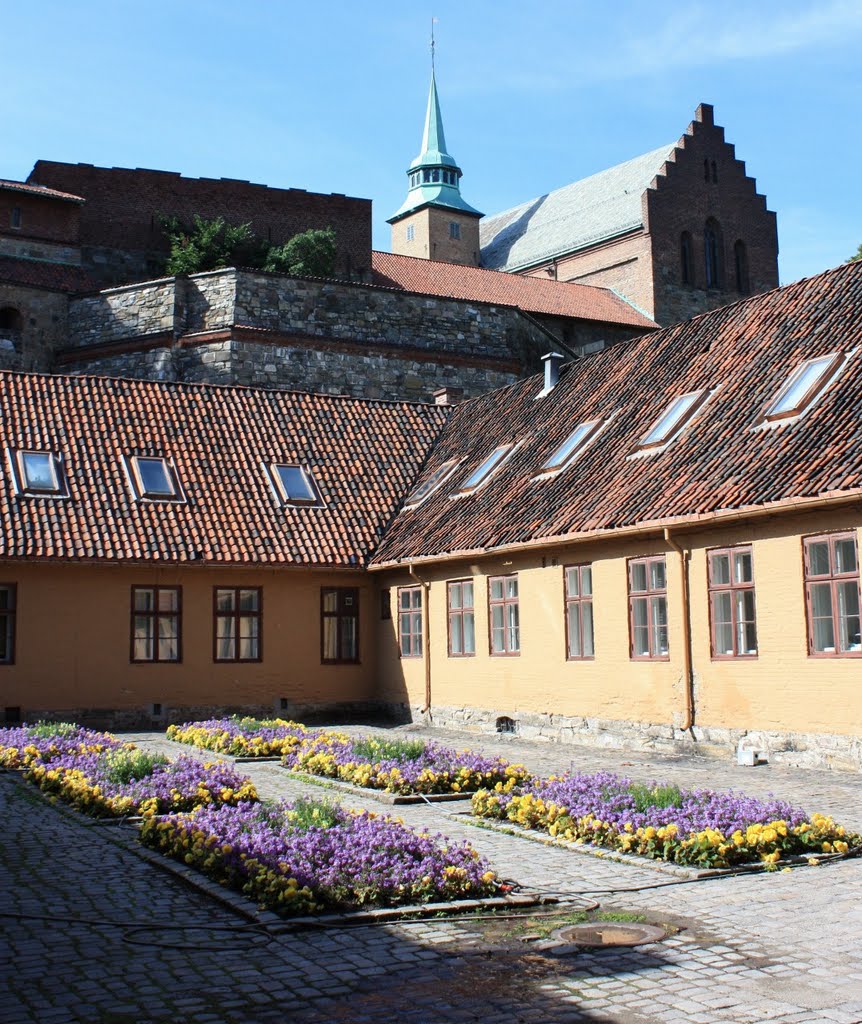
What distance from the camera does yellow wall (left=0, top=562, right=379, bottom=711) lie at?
70.3ft

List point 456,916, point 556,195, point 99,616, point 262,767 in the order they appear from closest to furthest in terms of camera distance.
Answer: point 456,916
point 262,767
point 99,616
point 556,195

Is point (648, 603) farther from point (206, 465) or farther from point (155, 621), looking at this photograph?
point (206, 465)

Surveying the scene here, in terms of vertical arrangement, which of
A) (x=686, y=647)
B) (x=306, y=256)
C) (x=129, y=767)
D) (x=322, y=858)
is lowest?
(x=322, y=858)

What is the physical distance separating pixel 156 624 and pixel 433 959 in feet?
54.9

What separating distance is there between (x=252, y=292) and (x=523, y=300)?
19.0 meters

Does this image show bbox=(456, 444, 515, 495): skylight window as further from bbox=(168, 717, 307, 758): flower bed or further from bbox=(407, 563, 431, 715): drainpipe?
bbox=(168, 717, 307, 758): flower bed

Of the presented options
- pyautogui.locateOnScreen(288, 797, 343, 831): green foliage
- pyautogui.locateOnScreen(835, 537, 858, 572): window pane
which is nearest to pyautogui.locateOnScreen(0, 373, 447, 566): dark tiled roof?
pyautogui.locateOnScreen(835, 537, 858, 572): window pane

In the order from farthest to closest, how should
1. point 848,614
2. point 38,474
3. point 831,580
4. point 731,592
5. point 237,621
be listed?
point 237,621 → point 38,474 → point 731,592 → point 831,580 → point 848,614

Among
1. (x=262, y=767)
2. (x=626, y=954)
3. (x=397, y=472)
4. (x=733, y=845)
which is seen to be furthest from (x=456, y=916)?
(x=397, y=472)

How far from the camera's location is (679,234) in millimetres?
61125

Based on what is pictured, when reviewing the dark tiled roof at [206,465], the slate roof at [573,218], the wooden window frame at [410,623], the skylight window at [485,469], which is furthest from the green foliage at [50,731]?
the slate roof at [573,218]

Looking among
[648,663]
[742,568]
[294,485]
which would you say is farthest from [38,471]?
[742,568]

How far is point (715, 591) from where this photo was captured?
52.1 feet

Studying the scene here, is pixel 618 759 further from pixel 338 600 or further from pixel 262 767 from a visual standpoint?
pixel 338 600
